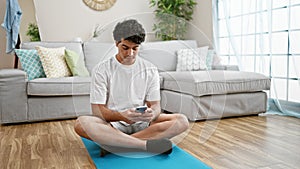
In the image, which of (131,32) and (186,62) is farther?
(186,62)

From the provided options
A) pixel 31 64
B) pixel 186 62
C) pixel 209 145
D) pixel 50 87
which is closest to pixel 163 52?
pixel 186 62

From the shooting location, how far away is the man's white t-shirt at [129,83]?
53.9 inches

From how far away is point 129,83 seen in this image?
1371 mm

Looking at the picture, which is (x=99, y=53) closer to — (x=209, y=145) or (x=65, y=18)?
(x=209, y=145)

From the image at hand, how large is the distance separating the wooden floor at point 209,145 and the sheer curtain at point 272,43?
0.47 m

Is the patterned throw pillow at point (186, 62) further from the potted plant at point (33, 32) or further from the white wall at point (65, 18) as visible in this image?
the potted plant at point (33, 32)

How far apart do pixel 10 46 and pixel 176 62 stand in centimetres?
286

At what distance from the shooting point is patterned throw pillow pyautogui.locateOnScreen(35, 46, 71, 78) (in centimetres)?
299

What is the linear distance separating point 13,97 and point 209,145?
1.84m

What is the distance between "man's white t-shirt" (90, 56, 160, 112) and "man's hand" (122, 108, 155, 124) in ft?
0.11

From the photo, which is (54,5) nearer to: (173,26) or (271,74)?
(271,74)

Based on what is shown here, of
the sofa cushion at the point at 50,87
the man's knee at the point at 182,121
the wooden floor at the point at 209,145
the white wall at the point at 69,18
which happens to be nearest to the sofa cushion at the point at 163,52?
the man's knee at the point at 182,121

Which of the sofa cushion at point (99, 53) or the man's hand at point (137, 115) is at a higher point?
the sofa cushion at point (99, 53)

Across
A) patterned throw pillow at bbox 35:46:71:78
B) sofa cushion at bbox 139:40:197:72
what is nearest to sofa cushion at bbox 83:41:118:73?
sofa cushion at bbox 139:40:197:72
